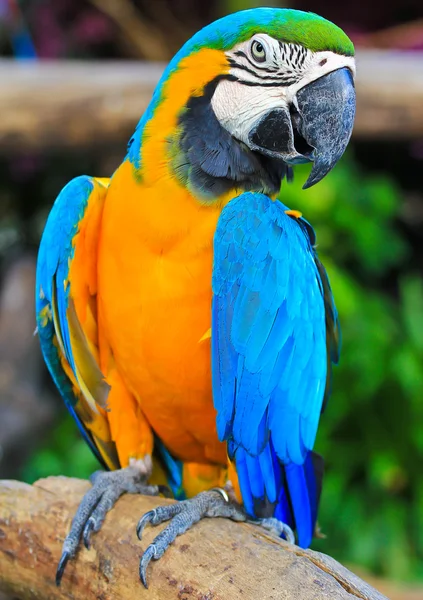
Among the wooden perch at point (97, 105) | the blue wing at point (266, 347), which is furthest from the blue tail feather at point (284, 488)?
the wooden perch at point (97, 105)

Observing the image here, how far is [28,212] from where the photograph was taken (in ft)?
15.5

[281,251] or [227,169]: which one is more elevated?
[227,169]

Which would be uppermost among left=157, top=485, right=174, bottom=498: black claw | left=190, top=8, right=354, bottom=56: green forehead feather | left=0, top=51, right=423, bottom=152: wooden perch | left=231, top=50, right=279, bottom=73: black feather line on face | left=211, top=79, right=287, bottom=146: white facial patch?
left=190, top=8, right=354, bottom=56: green forehead feather

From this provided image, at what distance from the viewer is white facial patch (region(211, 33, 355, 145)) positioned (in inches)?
49.2

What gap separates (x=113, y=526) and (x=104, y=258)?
0.56 metres

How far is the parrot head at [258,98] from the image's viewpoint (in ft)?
4.11

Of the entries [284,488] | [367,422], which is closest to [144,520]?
[284,488]

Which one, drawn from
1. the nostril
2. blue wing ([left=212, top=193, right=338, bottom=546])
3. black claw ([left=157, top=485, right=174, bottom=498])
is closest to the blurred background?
black claw ([left=157, top=485, right=174, bottom=498])

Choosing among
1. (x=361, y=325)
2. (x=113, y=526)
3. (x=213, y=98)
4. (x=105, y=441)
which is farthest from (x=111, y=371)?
(x=361, y=325)

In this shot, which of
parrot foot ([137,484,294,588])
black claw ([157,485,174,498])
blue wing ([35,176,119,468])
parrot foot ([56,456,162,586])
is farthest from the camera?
black claw ([157,485,174,498])

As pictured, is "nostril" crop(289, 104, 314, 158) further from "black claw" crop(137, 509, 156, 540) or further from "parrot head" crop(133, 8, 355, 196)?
"black claw" crop(137, 509, 156, 540)

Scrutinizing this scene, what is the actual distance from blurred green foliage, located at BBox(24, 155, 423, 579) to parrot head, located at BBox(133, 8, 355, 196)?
1.76 m

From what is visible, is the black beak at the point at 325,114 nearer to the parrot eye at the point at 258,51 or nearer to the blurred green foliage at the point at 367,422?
the parrot eye at the point at 258,51

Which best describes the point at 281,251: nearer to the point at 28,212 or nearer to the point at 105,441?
the point at 105,441
